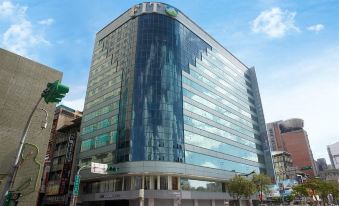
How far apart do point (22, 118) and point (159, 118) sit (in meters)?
32.5

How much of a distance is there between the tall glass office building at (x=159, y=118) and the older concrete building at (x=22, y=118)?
25.9 meters

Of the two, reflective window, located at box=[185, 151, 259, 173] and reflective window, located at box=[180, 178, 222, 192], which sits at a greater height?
reflective window, located at box=[185, 151, 259, 173]

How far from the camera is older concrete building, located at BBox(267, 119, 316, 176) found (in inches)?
6324

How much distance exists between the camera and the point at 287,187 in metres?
87.8

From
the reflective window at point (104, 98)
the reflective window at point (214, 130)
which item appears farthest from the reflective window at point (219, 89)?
the reflective window at point (104, 98)

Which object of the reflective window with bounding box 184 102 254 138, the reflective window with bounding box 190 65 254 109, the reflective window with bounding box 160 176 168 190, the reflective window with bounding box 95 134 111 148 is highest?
the reflective window with bounding box 190 65 254 109

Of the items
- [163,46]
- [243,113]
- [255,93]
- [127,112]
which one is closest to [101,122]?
[127,112]

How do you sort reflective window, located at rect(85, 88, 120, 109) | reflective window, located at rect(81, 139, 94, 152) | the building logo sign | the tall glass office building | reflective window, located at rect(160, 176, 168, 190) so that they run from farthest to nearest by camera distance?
1. the building logo sign
2. reflective window, located at rect(85, 88, 120, 109)
3. reflective window, located at rect(81, 139, 94, 152)
4. the tall glass office building
5. reflective window, located at rect(160, 176, 168, 190)

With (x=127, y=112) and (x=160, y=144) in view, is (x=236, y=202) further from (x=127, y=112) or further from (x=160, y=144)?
(x=127, y=112)

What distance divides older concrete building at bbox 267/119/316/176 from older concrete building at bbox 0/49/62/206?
163573 mm

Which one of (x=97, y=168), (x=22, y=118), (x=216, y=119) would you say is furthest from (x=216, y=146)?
(x=22, y=118)

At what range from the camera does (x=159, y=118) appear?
52.6 meters

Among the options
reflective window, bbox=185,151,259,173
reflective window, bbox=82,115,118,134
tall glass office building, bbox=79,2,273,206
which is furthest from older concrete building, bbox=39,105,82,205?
reflective window, bbox=185,151,259,173

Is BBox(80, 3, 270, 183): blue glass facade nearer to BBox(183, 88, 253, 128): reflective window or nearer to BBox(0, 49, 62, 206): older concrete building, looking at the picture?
BBox(183, 88, 253, 128): reflective window
